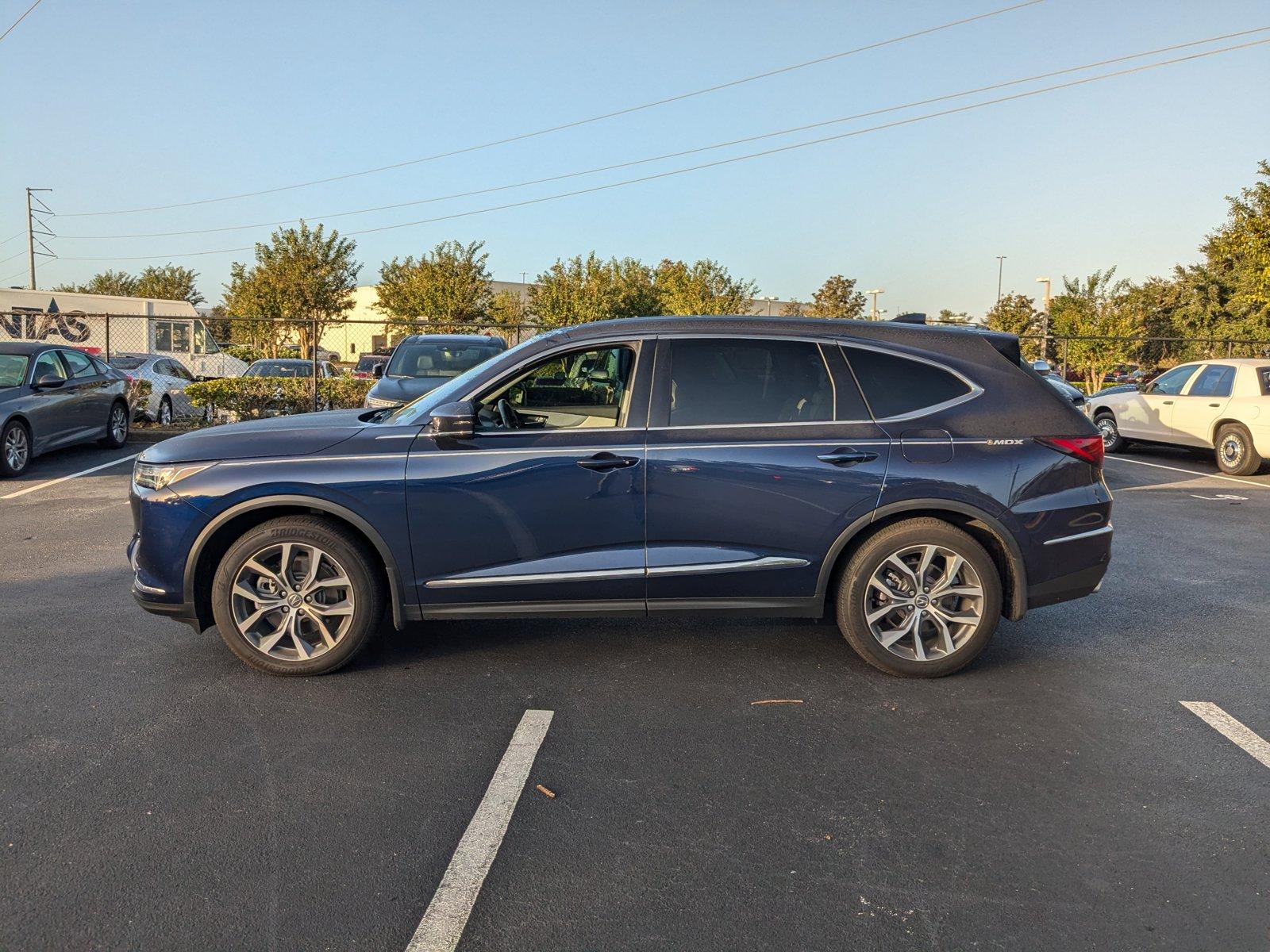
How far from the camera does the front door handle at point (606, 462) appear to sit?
184 inches

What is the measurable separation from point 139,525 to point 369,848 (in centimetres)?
242

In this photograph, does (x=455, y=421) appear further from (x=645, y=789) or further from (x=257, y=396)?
(x=257, y=396)

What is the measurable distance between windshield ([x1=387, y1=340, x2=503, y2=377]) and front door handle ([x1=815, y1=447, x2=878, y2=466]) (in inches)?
353

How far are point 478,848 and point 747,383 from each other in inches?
104

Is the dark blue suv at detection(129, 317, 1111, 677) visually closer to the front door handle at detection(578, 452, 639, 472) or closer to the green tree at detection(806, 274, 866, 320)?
the front door handle at detection(578, 452, 639, 472)

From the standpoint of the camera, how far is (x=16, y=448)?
11305 mm

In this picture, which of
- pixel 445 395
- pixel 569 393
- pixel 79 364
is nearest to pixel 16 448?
pixel 79 364

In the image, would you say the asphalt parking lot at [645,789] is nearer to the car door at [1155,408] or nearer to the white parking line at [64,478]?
the white parking line at [64,478]

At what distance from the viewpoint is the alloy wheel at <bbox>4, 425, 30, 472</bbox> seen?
36.6 feet

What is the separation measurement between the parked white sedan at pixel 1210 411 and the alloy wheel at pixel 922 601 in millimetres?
8658

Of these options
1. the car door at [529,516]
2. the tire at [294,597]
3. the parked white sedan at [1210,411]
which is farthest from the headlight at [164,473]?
the parked white sedan at [1210,411]

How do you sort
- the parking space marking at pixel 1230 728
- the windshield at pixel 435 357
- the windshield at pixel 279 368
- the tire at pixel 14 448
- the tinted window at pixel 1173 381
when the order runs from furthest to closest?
the windshield at pixel 279 368, the tinted window at pixel 1173 381, the windshield at pixel 435 357, the tire at pixel 14 448, the parking space marking at pixel 1230 728

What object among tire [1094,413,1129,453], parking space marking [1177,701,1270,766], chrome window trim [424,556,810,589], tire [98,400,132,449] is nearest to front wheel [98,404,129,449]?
tire [98,400,132,449]

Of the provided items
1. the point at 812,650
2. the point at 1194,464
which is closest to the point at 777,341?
the point at 812,650
